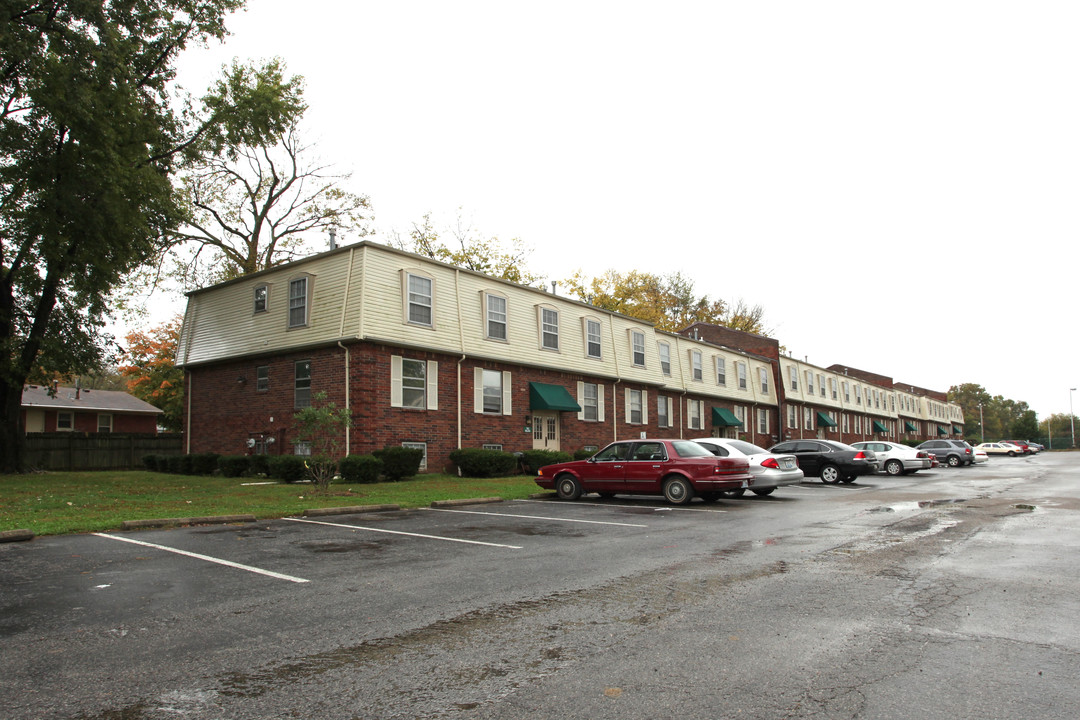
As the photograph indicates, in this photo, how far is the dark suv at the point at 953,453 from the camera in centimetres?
3861

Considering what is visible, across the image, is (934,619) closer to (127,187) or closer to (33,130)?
(127,187)

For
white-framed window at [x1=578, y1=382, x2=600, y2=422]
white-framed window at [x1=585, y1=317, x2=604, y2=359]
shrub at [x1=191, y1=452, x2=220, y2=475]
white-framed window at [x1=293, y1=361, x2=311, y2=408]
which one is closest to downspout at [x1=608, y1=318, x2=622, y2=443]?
white-framed window at [x1=585, y1=317, x2=604, y2=359]

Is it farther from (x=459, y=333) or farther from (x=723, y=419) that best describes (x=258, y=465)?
(x=723, y=419)

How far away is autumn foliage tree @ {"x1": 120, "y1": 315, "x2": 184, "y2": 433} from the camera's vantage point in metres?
47.2

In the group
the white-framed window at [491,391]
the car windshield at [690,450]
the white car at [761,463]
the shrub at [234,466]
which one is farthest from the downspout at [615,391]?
the car windshield at [690,450]

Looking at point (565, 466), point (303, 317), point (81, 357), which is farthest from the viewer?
point (81, 357)

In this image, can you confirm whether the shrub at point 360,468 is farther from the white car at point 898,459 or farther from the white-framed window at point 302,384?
the white car at point 898,459

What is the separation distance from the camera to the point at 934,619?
5.45m

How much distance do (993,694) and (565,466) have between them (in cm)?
1327

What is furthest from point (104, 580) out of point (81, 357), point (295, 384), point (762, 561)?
point (81, 357)

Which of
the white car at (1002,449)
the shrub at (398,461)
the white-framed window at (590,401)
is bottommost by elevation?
the white car at (1002,449)

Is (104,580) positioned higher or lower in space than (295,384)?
lower

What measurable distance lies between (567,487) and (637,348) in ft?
59.8

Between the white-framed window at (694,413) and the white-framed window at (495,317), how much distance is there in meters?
16.3
